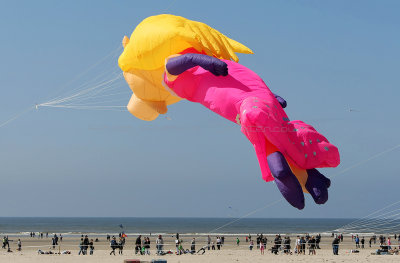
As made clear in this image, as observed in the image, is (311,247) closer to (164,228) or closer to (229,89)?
(229,89)

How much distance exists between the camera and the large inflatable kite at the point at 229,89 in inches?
359

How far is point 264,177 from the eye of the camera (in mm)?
9594

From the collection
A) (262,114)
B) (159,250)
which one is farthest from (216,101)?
(159,250)

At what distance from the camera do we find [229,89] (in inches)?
384

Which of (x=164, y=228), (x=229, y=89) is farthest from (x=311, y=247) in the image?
(x=164, y=228)

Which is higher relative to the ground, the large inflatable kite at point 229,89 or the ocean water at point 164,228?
the large inflatable kite at point 229,89

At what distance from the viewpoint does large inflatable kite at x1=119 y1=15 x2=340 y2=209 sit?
911 cm

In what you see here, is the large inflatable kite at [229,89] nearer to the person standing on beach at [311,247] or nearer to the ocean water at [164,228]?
the person standing on beach at [311,247]

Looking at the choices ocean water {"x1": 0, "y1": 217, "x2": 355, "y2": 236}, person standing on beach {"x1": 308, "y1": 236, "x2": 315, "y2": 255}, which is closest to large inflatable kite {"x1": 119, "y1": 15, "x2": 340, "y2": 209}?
person standing on beach {"x1": 308, "y1": 236, "x2": 315, "y2": 255}

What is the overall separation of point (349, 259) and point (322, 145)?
12331 millimetres

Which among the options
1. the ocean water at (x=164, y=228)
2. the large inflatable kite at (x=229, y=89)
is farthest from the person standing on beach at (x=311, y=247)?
the large inflatable kite at (x=229, y=89)

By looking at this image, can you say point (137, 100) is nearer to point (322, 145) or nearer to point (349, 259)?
point (322, 145)

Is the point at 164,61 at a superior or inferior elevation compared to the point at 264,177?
superior

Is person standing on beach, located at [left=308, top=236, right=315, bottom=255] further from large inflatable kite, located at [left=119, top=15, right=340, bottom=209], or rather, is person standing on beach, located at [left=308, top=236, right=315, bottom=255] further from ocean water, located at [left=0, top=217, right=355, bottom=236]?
large inflatable kite, located at [left=119, top=15, right=340, bottom=209]
